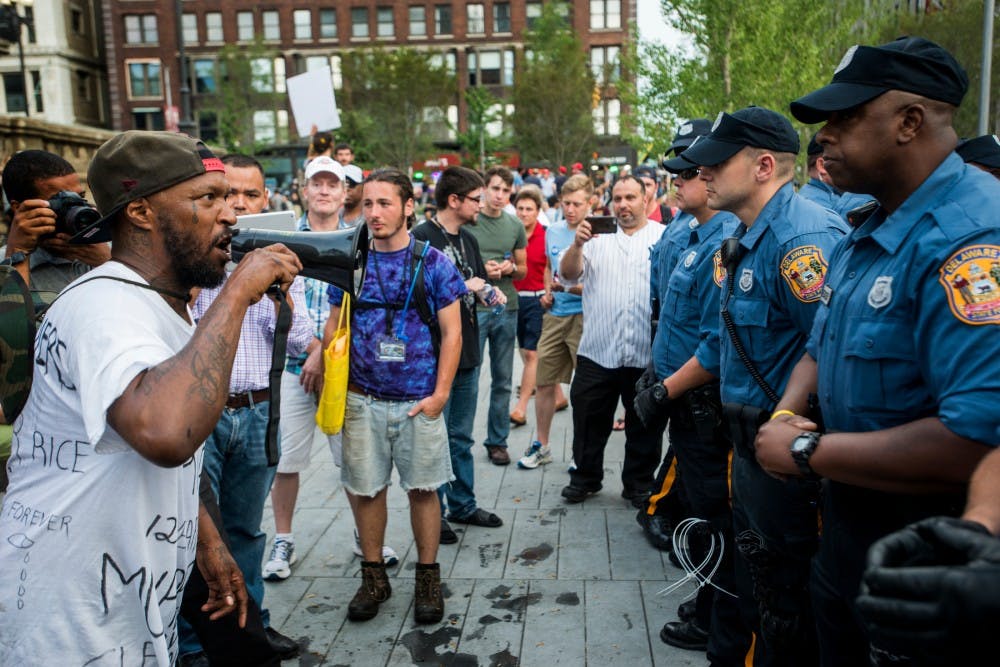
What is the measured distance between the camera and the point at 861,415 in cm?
224

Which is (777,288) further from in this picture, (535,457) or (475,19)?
(475,19)

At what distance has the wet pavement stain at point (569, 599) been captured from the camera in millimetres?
4434

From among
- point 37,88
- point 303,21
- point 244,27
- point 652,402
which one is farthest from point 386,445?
point 37,88

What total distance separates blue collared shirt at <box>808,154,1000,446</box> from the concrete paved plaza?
213 cm

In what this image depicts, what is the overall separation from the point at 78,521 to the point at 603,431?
4.42m

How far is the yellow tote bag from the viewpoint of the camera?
14.1 ft

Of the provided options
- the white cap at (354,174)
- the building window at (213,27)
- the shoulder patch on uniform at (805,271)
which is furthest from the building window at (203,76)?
the shoulder patch on uniform at (805,271)

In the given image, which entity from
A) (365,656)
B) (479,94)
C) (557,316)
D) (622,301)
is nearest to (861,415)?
(365,656)

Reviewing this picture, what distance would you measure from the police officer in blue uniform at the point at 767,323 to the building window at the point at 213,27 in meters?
63.7

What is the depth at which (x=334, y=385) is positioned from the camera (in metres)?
4.28

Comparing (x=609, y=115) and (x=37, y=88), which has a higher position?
(x=37, y=88)

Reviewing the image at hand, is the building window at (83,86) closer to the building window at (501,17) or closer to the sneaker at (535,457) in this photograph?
the building window at (501,17)

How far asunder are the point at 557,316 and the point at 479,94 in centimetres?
5034

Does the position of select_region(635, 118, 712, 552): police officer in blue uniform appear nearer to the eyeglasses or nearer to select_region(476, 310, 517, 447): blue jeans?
the eyeglasses
